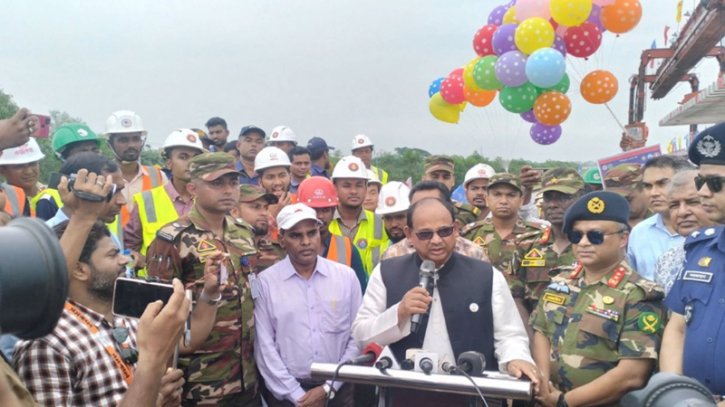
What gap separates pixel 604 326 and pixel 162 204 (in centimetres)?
386

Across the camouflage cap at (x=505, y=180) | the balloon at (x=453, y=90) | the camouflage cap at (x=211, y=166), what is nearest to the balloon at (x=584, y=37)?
the balloon at (x=453, y=90)

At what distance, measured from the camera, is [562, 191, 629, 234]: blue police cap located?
357 centimetres

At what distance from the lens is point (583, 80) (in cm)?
880

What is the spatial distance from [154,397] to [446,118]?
28.0ft

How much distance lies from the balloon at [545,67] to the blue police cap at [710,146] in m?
4.85

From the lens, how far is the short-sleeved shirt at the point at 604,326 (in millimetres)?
3301

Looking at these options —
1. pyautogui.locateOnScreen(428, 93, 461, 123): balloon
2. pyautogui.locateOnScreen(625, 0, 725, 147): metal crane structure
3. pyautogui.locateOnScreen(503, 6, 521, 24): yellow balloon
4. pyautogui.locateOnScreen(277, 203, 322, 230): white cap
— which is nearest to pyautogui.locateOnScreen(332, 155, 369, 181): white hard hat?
pyautogui.locateOnScreen(277, 203, 322, 230): white cap

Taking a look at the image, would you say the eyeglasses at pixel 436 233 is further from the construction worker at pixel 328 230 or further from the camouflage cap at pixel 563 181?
the camouflage cap at pixel 563 181

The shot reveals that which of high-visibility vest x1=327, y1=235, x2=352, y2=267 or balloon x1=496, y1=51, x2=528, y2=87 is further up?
balloon x1=496, y1=51, x2=528, y2=87

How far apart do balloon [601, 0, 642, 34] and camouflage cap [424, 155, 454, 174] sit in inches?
134

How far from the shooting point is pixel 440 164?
7.00 metres

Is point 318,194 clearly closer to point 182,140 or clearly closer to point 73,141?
point 182,140

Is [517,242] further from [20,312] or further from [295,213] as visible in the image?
[20,312]

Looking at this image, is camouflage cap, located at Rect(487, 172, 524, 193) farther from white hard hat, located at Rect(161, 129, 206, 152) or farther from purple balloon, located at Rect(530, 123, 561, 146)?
purple balloon, located at Rect(530, 123, 561, 146)
